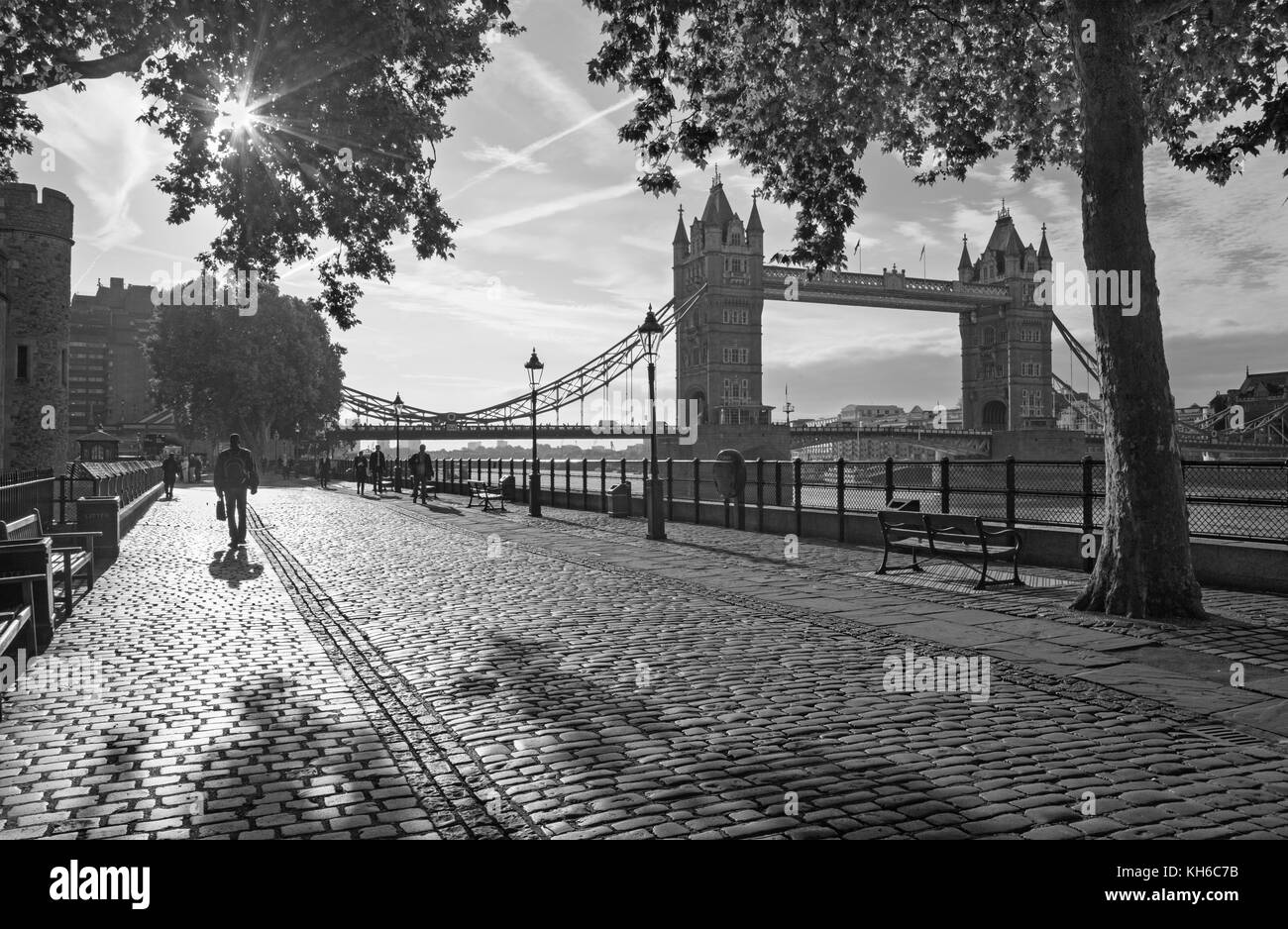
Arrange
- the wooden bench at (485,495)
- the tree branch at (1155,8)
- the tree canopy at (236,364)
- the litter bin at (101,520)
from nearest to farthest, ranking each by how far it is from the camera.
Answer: the tree branch at (1155,8) < the litter bin at (101,520) < the wooden bench at (485,495) < the tree canopy at (236,364)

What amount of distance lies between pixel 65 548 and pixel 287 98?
21.3ft

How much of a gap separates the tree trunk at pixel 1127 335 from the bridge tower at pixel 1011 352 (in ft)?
313

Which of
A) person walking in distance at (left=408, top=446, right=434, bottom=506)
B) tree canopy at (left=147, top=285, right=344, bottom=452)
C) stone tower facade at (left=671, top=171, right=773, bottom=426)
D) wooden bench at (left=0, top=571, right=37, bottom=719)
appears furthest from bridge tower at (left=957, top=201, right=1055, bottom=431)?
wooden bench at (left=0, top=571, right=37, bottom=719)

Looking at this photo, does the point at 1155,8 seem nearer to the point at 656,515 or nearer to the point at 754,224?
the point at 656,515

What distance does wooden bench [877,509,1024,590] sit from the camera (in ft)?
32.8

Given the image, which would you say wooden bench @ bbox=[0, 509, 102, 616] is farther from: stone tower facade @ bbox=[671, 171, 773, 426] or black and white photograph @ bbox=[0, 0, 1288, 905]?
stone tower facade @ bbox=[671, 171, 773, 426]

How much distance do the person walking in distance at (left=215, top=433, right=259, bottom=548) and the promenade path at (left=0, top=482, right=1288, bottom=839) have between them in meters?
4.98

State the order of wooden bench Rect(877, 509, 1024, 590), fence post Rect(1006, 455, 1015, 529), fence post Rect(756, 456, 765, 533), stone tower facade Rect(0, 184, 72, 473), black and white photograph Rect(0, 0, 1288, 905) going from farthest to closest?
stone tower facade Rect(0, 184, 72, 473), fence post Rect(756, 456, 765, 533), fence post Rect(1006, 455, 1015, 529), wooden bench Rect(877, 509, 1024, 590), black and white photograph Rect(0, 0, 1288, 905)

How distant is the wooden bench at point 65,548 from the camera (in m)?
7.95

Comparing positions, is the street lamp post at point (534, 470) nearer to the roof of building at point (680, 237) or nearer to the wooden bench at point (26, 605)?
the wooden bench at point (26, 605)

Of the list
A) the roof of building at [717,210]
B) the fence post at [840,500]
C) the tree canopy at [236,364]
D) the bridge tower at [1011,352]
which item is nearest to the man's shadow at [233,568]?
the fence post at [840,500]

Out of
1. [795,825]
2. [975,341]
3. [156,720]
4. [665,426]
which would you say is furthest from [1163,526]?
[975,341]

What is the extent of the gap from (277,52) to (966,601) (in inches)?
404

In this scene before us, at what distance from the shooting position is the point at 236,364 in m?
57.2
